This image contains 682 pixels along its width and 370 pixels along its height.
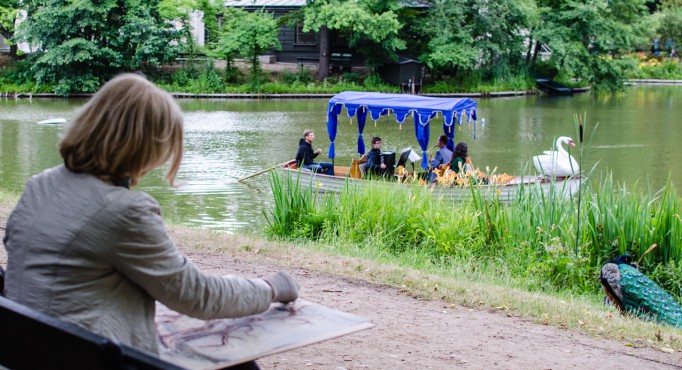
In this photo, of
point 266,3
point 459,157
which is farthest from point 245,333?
point 266,3

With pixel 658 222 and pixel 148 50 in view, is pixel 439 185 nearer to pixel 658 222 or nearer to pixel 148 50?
pixel 658 222

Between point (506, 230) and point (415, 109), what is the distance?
9600 mm

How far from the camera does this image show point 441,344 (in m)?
5.26

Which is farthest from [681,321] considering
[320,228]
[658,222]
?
[320,228]

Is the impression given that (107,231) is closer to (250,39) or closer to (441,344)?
(441,344)

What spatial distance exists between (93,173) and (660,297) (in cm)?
599

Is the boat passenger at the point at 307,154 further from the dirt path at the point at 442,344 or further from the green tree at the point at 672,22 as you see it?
the green tree at the point at 672,22

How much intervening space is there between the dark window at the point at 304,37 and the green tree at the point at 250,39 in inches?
211

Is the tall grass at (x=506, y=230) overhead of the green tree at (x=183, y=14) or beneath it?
beneath

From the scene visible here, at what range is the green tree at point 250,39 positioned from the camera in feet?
141

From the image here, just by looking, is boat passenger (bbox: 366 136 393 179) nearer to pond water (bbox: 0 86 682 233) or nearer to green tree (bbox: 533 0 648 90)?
pond water (bbox: 0 86 682 233)

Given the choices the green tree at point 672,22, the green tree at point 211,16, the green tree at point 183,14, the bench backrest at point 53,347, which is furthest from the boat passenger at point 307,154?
the green tree at point 672,22

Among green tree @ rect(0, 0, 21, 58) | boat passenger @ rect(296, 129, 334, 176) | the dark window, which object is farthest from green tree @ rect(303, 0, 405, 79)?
boat passenger @ rect(296, 129, 334, 176)

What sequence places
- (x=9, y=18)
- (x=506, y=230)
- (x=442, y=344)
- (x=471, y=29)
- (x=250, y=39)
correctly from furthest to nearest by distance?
1. (x=471, y=29)
2. (x=250, y=39)
3. (x=9, y=18)
4. (x=506, y=230)
5. (x=442, y=344)
